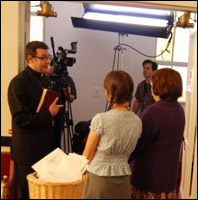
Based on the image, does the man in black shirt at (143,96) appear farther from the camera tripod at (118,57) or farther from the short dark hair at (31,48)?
the short dark hair at (31,48)

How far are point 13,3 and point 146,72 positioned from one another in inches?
30.3

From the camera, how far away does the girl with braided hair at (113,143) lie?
0.94 meters

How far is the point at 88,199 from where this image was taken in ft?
3.23

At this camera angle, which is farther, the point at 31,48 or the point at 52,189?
the point at 31,48

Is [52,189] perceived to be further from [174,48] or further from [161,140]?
[174,48]

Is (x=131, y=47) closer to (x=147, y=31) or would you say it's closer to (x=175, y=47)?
(x=147, y=31)

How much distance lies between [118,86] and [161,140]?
262mm

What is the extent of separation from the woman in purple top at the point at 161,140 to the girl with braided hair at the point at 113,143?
60 mm

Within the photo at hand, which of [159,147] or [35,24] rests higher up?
[35,24]

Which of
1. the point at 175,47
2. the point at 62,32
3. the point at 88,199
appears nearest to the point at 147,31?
the point at 175,47

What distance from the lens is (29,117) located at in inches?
40.8

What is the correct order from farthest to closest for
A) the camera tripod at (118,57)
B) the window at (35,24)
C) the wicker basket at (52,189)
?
the camera tripod at (118,57)
the window at (35,24)
the wicker basket at (52,189)

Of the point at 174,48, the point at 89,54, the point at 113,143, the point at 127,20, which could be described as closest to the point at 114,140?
the point at 113,143

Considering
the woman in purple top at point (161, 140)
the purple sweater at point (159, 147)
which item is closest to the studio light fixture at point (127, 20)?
the woman in purple top at point (161, 140)
